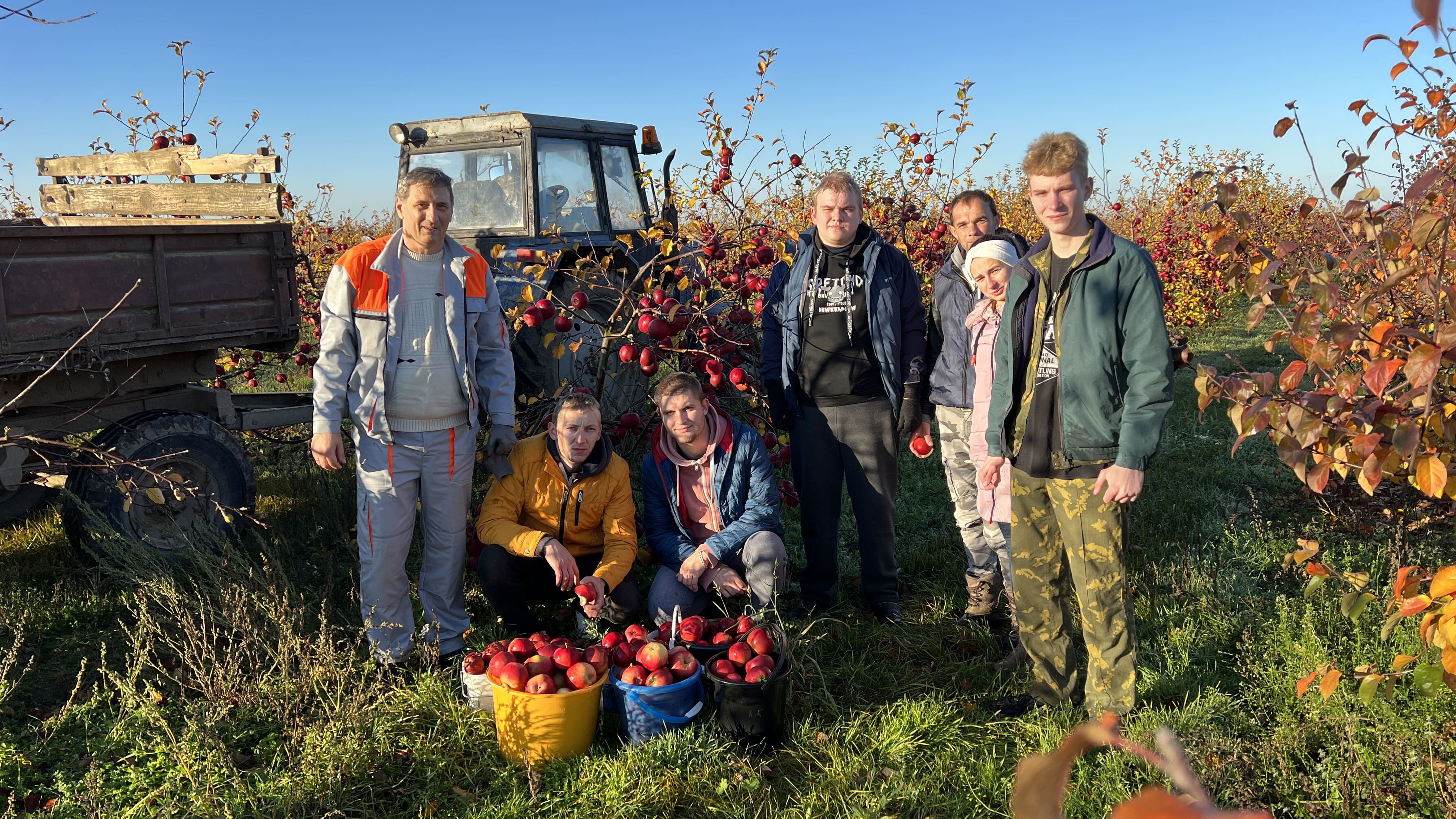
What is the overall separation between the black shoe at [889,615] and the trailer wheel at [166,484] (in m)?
2.80

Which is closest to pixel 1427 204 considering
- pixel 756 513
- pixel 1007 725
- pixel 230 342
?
pixel 1007 725

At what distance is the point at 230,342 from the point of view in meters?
4.73

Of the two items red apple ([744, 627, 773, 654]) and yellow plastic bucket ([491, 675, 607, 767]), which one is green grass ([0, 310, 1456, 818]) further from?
red apple ([744, 627, 773, 654])

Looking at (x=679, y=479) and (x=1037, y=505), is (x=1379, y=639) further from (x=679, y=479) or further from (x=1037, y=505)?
(x=679, y=479)

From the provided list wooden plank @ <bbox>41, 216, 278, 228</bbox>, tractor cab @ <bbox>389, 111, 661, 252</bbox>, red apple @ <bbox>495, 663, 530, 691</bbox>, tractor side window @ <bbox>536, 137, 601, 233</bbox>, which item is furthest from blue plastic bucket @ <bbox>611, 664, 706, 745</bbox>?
tractor side window @ <bbox>536, 137, 601, 233</bbox>

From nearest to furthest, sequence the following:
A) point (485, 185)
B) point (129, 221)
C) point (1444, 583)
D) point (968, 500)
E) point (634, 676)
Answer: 1. point (1444, 583)
2. point (634, 676)
3. point (968, 500)
4. point (129, 221)
5. point (485, 185)

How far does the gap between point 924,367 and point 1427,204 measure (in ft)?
5.70

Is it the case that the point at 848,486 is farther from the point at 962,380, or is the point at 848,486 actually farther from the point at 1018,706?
the point at 1018,706

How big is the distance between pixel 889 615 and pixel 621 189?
392cm

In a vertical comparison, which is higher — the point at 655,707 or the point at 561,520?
the point at 561,520

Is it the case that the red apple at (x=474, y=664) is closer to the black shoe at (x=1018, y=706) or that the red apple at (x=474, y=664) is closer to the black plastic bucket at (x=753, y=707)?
the black plastic bucket at (x=753, y=707)

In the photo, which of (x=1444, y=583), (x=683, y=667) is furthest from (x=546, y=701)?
(x=1444, y=583)

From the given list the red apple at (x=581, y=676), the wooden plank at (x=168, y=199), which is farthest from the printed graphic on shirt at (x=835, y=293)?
the wooden plank at (x=168, y=199)

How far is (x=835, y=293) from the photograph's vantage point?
390 cm
